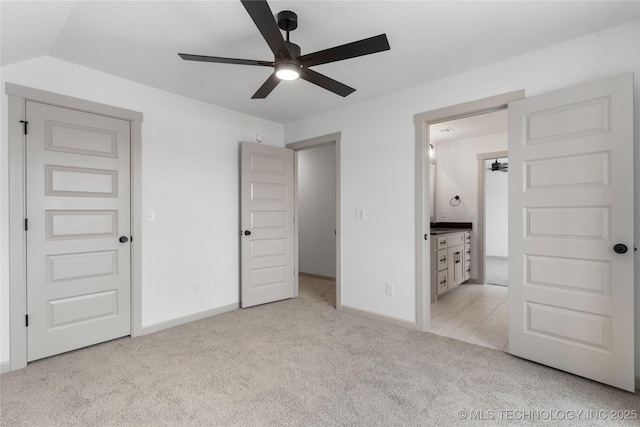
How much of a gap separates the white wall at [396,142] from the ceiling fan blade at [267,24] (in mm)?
1744

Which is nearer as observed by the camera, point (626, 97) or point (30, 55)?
point (626, 97)

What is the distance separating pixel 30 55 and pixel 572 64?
4.01m

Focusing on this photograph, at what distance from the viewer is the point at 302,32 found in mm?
2188

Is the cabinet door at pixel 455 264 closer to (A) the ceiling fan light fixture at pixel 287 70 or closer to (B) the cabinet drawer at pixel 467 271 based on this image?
(B) the cabinet drawer at pixel 467 271

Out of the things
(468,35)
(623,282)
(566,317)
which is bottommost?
(566,317)

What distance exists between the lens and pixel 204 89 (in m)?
3.21

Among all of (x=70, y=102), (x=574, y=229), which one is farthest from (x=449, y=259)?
(x=70, y=102)

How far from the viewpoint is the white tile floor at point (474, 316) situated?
9.67 ft

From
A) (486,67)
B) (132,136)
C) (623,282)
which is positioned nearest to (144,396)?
(132,136)

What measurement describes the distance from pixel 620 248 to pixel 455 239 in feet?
8.52

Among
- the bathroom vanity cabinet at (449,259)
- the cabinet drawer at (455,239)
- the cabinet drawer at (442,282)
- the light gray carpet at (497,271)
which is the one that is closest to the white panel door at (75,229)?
the bathroom vanity cabinet at (449,259)

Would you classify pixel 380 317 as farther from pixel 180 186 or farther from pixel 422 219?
pixel 180 186

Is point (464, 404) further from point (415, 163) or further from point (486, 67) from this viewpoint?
point (486, 67)

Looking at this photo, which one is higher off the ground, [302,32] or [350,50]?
[302,32]
